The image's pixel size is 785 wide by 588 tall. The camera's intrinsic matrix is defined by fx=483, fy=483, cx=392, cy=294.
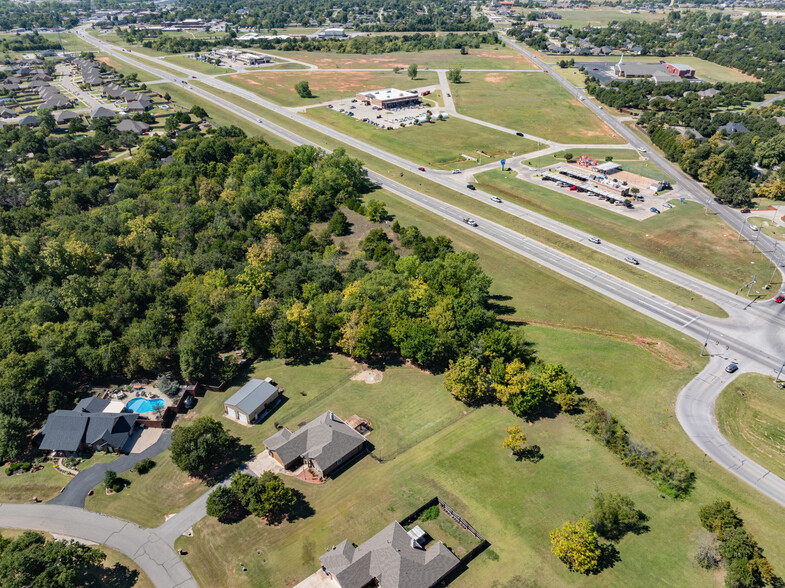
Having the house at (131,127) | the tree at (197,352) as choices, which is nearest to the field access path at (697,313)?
the tree at (197,352)

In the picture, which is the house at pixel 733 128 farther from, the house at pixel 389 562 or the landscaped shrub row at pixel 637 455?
the house at pixel 389 562

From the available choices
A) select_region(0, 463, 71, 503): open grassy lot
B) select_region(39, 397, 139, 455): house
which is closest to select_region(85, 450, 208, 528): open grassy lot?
select_region(0, 463, 71, 503): open grassy lot

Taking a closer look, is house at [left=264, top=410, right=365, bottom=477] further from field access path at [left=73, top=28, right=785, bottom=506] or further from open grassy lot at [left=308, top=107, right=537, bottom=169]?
open grassy lot at [left=308, top=107, right=537, bottom=169]

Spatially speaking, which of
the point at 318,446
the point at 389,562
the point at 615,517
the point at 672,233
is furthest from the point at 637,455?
the point at 672,233

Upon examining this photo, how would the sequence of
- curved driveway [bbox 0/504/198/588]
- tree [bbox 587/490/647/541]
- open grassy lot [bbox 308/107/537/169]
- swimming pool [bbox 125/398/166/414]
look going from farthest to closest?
open grassy lot [bbox 308/107/537/169] < swimming pool [bbox 125/398/166/414] < curved driveway [bbox 0/504/198/588] < tree [bbox 587/490/647/541]

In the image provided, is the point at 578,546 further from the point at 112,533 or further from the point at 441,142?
the point at 441,142
